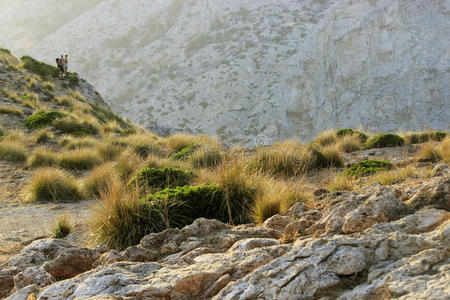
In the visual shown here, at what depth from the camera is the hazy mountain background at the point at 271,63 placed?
33250 millimetres

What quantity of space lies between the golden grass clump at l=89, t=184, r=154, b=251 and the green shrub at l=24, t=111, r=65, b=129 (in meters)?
10.6

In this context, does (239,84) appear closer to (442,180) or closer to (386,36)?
(386,36)

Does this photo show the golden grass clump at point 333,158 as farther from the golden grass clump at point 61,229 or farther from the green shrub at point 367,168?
the golden grass clump at point 61,229

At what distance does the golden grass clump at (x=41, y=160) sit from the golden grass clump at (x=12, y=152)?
0.45 meters

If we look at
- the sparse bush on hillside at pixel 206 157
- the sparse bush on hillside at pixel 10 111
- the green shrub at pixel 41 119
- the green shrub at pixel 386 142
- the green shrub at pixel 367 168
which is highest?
the sparse bush on hillside at pixel 10 111

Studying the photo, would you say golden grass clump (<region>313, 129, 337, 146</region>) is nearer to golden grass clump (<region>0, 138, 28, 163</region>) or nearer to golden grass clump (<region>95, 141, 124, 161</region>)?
golden grass clump (<region>95, 141, 124, 161</region>)

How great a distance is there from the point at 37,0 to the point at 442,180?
6484cm

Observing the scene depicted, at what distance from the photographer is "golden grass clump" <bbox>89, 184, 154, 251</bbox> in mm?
4012

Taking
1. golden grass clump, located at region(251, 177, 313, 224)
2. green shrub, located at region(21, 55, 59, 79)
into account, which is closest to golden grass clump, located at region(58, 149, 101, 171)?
golden grass clump, located at region(251, 177, 313, 224)

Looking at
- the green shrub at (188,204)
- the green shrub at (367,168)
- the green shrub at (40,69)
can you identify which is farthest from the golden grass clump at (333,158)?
the green shrub at (40,69)

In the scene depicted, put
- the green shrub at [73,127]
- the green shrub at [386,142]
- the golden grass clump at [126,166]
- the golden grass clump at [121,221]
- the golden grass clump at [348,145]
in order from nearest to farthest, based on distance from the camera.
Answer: the golden grass clump at [121,221] < the golden grass clump at [126,166] < the green shrub at [386,142] < the golden grass clump at [348,145] < the green shrub at [73,127]

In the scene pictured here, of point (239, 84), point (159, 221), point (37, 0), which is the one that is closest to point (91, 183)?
point (159, 221)

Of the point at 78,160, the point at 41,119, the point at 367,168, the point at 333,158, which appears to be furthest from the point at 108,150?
the point at 367,168

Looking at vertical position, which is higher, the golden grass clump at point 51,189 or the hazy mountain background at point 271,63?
the hazy mountain background at point 271,63
